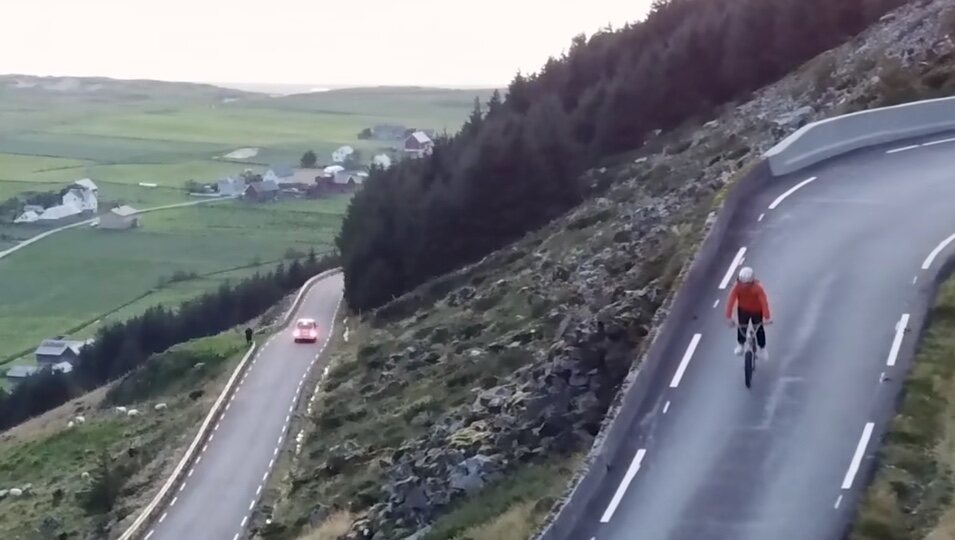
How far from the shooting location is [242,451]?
31125 millimetres

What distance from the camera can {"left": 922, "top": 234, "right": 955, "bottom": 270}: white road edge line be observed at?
17625 mm

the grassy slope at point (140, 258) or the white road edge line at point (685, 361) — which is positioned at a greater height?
the white road edge line at point (685, 361)

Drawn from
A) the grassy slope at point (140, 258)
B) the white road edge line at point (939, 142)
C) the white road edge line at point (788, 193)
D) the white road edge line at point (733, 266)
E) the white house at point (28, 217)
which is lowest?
the grassy slope at point (140, 258)

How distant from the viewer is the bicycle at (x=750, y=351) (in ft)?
48.3

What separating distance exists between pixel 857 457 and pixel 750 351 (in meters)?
2.09

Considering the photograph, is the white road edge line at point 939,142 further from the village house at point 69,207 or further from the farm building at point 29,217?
the farm building at point 29,217

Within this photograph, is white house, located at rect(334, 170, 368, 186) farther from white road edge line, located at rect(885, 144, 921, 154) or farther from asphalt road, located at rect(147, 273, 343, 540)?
white road edge line, located at rect(885, 144, 921, 154)

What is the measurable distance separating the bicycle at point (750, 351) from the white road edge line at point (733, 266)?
2917 millimetres

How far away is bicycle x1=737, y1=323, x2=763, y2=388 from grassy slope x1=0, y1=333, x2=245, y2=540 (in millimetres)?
19165

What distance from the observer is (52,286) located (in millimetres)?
90188

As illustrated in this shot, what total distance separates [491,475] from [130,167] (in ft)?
422

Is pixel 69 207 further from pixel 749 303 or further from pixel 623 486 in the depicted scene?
pixel 623 486

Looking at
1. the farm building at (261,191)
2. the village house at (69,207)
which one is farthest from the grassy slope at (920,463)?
the farm building at (261,191)

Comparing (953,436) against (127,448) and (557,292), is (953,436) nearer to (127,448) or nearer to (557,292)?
(557,292)
